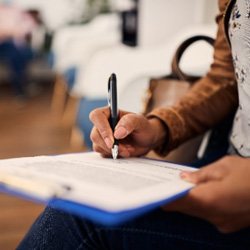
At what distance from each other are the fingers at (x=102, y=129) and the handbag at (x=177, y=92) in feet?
0.67

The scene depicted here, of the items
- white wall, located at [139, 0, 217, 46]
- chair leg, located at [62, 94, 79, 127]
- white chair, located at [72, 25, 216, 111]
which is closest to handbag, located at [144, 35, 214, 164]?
white chair, located at [72, 25, 216, 111]

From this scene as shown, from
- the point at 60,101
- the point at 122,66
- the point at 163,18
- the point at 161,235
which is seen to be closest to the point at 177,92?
the point at 161,235

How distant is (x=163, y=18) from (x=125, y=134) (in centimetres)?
206

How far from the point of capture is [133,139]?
25.4 inches

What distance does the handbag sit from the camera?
32.0 inches

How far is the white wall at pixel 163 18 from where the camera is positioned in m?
2.42

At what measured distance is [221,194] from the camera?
1.36 ft

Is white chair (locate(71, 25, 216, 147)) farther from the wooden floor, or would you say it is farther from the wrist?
the wrist

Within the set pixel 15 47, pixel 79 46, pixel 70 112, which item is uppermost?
pixel 79 46

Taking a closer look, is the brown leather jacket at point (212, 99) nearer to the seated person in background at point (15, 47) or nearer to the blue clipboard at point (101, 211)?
the blue clipboard at point (101, 211)

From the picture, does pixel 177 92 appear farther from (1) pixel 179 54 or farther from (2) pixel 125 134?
(2) pixel 125 134

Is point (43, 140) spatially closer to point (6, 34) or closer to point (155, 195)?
point (6, 34)

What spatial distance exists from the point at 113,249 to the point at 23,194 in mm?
181

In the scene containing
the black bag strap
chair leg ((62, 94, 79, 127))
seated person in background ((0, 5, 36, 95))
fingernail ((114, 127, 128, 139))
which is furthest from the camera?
seated person in background ((0, 5, 36, 95))
